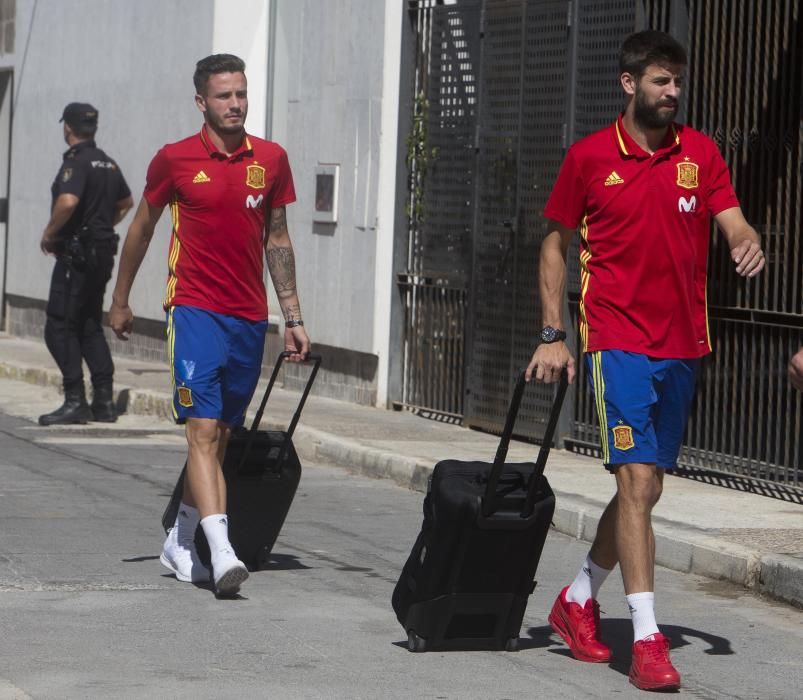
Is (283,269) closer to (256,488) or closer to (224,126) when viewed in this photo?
(224,126)

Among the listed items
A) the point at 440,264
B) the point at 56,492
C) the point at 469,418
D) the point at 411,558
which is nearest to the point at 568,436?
the point at 469,418

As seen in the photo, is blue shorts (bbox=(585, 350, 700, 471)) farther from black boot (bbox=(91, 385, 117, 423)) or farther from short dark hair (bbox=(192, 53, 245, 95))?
black boot (bbox=(91, 385, 117, 423))

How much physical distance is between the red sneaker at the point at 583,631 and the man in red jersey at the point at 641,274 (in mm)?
327

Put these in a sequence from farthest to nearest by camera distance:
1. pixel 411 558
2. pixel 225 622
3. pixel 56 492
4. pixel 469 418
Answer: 1. pixel 469 418
2. pixel 56 492
3. pixel 225 622
4. pixel 411 558

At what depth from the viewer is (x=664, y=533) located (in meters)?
8.63

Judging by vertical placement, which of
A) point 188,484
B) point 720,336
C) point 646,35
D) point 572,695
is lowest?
point 572,695

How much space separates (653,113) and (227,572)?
7.66ft

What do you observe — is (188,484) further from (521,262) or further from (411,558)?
(521,262)

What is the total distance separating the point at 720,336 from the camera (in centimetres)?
1083

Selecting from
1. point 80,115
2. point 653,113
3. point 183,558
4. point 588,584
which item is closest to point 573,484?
point 183,558

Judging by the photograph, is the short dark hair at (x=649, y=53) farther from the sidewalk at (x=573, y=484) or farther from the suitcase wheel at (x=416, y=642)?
the sidewalk at (x=573, y=484)

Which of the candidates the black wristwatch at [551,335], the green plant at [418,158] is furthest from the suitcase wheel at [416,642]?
the green plant at [418,158]

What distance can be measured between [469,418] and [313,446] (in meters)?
1.55

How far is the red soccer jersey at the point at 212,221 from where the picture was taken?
738cm
